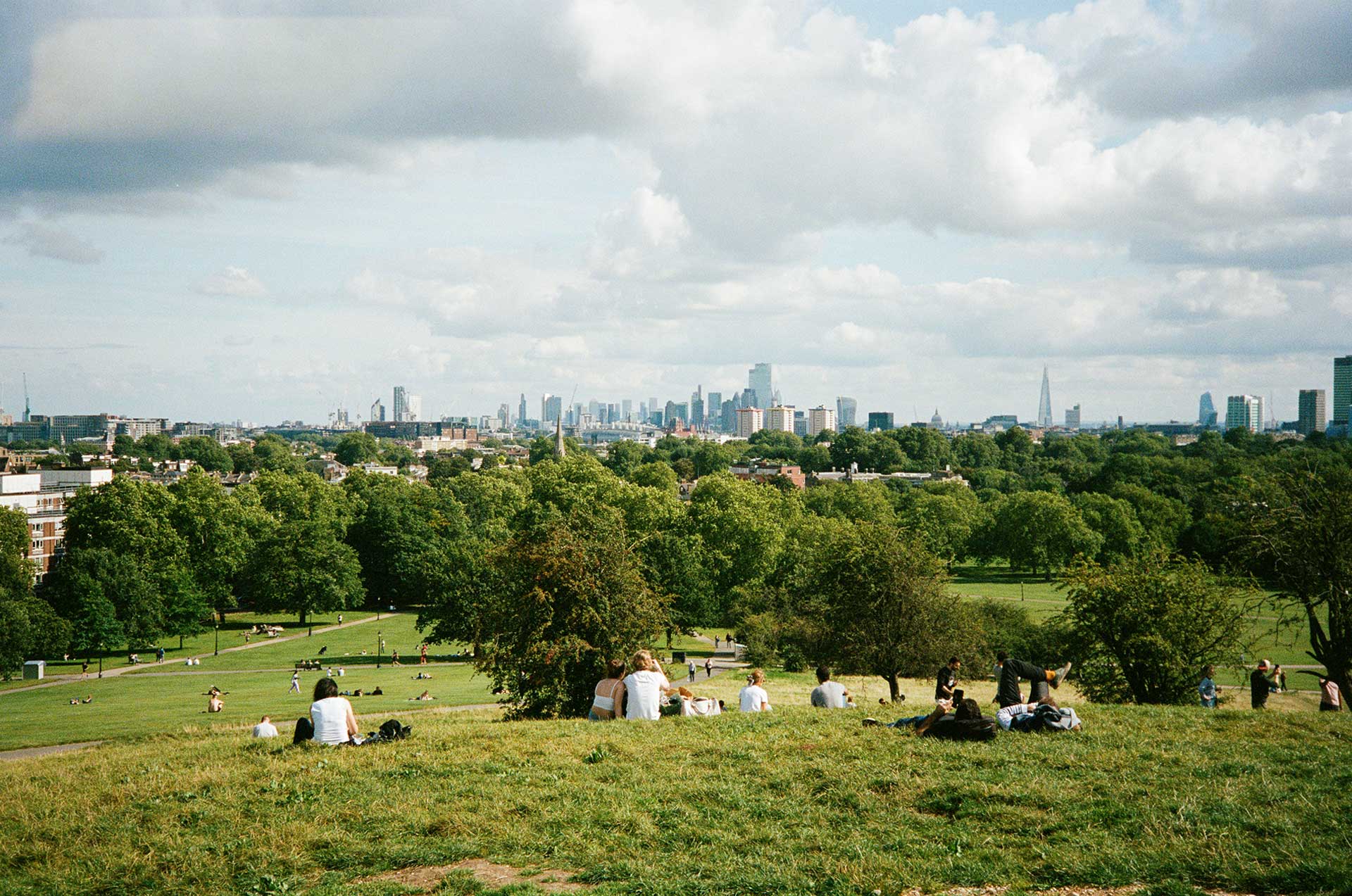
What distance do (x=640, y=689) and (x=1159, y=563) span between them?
22638 millimetres

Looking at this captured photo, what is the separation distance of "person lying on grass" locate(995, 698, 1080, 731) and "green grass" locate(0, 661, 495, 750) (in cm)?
1787

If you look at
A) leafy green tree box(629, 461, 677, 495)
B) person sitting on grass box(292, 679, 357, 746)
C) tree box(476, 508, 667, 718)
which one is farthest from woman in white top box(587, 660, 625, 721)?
leafy green tree box(629, 461, 677, 495)

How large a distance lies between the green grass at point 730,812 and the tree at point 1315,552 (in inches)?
478

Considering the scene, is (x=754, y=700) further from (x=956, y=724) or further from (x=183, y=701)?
(x=183, y=701)

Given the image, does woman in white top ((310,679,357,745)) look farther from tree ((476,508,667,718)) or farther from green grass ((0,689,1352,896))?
tree ((476,508,667,718))

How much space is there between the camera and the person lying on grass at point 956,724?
1345 cm

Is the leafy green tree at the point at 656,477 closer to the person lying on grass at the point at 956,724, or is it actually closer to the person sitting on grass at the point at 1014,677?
the person sitting on grass at the point at 1014,677

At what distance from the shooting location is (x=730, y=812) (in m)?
10.8

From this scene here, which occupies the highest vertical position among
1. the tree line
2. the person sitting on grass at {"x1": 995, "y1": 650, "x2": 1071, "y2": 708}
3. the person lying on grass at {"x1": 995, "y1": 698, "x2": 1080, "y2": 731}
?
the person sitting on grass at {"x1": 995, "y1": 650, "x2": 1071, "y2": 708}

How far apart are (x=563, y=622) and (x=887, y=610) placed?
13.7 metres

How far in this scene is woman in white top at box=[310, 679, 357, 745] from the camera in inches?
581

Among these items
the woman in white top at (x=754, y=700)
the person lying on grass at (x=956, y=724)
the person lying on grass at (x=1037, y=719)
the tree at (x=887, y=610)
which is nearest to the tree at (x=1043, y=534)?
the tree at (x=887, y=610)

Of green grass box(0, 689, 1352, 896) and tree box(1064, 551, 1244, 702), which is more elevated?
green grass box(0, 689, 1352, 896)

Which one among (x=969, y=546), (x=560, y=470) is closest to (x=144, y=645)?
(x=560, y=470)
